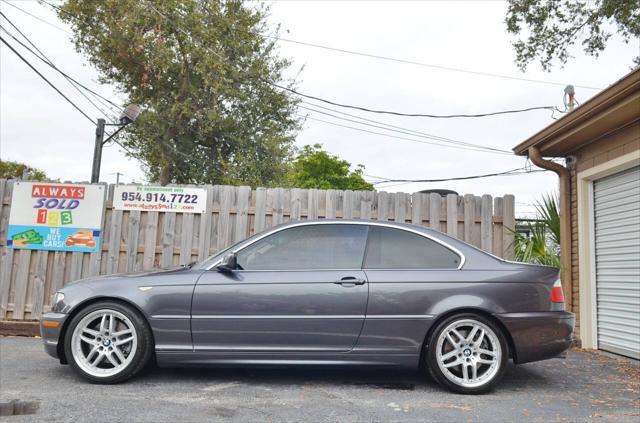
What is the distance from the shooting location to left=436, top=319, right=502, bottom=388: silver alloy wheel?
4.07 metres

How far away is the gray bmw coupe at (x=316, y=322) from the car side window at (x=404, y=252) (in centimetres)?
10

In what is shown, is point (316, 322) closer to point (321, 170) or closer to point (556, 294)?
point (556, 294)

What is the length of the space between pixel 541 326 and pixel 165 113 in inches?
669

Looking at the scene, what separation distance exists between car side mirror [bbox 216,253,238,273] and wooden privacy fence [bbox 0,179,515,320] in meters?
2.68

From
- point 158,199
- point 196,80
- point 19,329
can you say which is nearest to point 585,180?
point 158,199

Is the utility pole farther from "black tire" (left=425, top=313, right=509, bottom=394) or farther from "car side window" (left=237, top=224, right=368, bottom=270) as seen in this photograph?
"black tire" (left=425, top=313, right=509, bottom=394)

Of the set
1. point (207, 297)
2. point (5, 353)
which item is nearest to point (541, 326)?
point (207, 297)

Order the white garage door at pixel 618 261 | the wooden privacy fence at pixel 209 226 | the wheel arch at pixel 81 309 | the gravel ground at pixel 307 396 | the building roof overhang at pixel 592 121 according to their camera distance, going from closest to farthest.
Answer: the gravel ground at pixel 307 396, the wheel arch at pixel 81 309, the building roof overhang at pixel 592 121, the white garage door at pixel 618 261, the wooden privacy fence at pixel 209 226

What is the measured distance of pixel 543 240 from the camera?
7.34 metres

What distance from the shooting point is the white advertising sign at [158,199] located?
693 cm

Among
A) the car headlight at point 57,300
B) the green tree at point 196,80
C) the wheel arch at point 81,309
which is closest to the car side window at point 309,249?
the wheel arch at point 81,309

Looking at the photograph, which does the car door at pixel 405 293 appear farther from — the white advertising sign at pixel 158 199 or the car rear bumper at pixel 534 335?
the white advertising sign at pixel 158 199

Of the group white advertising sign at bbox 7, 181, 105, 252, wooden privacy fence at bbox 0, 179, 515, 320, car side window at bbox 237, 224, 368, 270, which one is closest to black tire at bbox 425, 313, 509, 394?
car side window at bbox 237, 224, 368, 270

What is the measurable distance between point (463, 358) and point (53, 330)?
3385mm
